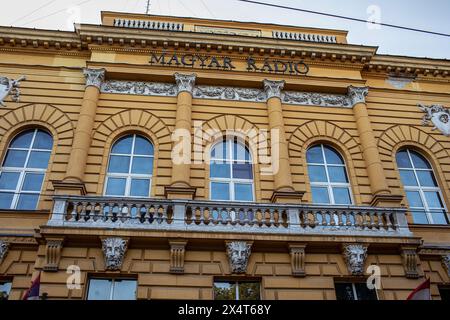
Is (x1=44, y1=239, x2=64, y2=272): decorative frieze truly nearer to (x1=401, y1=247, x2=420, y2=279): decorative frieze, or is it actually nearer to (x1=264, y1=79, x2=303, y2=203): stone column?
(x1=264, y1=79, x2=303, y2=203): stone column

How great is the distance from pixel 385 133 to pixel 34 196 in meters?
12.6

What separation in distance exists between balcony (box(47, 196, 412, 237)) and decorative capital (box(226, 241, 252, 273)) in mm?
370

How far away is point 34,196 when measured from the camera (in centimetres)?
1302

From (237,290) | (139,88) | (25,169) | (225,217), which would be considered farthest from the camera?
(139,88)

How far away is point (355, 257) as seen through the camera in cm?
1167

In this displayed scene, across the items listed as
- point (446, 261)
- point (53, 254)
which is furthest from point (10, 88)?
point (446, 261)

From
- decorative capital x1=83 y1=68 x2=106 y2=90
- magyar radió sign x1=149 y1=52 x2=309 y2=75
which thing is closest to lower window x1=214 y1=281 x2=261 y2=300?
magyar radió sign x1=149 y1=52 x2=309 y2=75

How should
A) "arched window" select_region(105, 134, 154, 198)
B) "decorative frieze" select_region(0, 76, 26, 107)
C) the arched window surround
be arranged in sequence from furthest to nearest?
"decorative frieze" select_region(0, 76, 26, 107) < the arched window surround < "arched window" select_region(105, 134, 154, 198)

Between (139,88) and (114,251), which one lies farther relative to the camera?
(139,88)

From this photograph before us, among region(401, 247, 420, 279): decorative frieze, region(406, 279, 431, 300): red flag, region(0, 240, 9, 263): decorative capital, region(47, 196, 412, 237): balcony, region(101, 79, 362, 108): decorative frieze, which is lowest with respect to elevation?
region(406, 279, 431, 300): red flag

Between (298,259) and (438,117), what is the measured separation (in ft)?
30.4

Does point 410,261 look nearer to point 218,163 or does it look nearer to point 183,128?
point 218,163

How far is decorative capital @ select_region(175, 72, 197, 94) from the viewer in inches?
605

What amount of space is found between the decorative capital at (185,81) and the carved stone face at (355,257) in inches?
310
